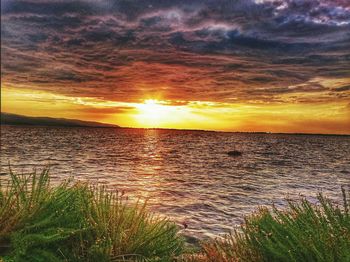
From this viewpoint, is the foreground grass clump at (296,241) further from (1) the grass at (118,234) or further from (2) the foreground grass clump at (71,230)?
(2) the foreground grass clump at (71,230)

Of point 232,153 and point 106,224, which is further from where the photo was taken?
point 232,153

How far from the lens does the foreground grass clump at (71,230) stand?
5.82 metres

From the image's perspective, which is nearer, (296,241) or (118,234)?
(296,241)

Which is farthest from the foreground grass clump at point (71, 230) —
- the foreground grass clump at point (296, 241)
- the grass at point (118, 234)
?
the foreground grass clump at point (296, 241)

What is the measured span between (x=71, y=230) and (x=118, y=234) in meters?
0.72

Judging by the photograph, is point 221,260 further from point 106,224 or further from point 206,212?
point 206,212

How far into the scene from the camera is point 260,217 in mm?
6867

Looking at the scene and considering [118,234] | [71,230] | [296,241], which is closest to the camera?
[296,241]

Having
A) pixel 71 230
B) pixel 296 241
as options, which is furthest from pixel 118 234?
pixel 296 241

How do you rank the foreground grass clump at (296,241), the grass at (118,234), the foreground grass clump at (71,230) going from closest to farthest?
1. the foreground grass clump at (296,241)
2. the grass at (118,234)
3. the foreground grass clump at (71,230)

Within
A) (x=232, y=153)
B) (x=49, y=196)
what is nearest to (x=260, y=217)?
(x=49, y=196)

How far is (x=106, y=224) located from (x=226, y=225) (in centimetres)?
1136

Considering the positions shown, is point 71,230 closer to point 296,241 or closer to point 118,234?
point 118,234

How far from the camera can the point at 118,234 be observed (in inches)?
252
